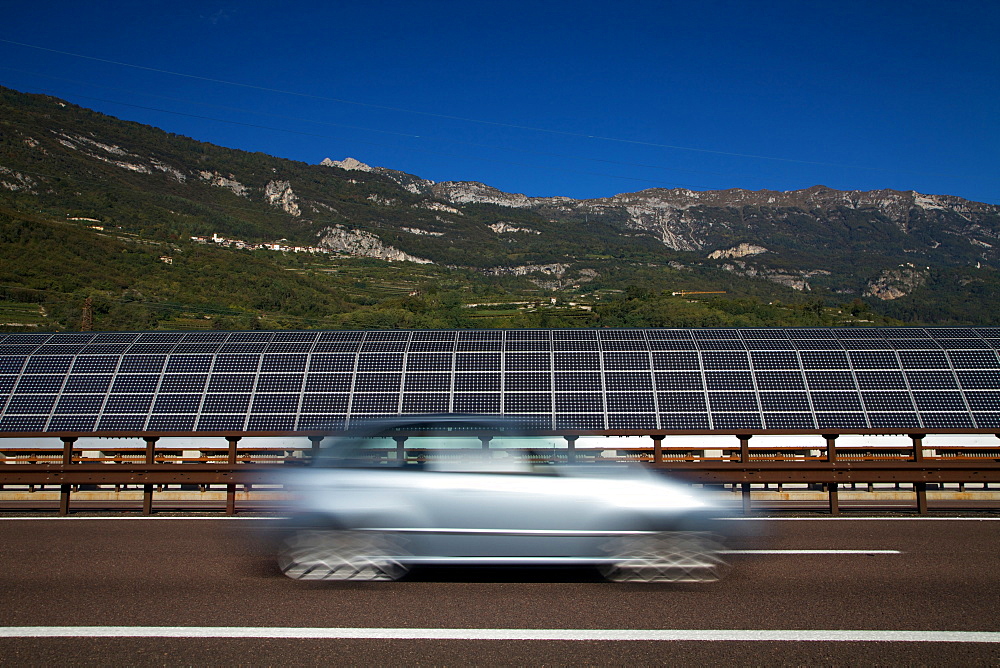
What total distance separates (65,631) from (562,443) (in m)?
12.5

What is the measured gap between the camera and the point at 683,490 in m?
7.38

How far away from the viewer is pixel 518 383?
1991 cm

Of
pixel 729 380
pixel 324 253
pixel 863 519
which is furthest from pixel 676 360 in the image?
pixel 324 253

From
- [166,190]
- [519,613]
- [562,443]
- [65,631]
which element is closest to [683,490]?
[519,613]

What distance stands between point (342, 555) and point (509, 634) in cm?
227

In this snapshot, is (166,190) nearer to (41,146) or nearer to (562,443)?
(41,146)

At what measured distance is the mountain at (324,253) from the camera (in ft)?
225

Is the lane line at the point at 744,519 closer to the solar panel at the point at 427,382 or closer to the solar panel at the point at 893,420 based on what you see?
the solar panel at the point at 893,420

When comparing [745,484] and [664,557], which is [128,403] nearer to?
[745,484]

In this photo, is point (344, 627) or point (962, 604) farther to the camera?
point (962, 604)

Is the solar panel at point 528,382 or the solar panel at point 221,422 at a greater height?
the solar panel at point 528,382

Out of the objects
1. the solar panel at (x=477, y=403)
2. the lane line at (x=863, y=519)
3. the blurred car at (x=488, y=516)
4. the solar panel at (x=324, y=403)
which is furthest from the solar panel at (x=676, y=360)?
the blurred car at (x=488, y=516)

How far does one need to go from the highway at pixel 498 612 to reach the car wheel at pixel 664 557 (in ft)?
0.82

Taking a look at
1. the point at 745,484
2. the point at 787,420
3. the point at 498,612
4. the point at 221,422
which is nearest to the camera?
the point at 498,612
